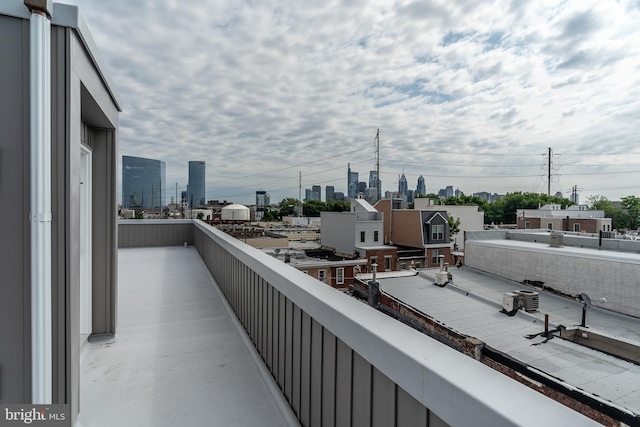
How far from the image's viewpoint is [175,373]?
2.36 meters

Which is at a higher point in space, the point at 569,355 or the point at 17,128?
the point at 17,128

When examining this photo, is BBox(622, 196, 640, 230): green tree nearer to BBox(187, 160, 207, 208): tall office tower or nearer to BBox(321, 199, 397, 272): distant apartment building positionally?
BBox(321, 199, 397, 272): distant apartment building

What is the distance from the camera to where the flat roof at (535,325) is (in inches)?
247

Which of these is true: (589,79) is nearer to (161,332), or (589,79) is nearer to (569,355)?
(569,355)

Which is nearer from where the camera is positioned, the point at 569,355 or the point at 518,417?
the point at 518,417

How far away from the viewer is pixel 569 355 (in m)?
7.32

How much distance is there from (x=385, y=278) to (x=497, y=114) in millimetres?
14370

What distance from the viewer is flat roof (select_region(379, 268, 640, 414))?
629 cm

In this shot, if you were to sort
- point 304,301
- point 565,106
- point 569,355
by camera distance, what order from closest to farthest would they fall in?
point 304,301
point 569,355
point 565,106

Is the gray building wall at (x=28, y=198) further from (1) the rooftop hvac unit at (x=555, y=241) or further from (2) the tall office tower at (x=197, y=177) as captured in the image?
(2) the tall office tower at (x=197, y=177)

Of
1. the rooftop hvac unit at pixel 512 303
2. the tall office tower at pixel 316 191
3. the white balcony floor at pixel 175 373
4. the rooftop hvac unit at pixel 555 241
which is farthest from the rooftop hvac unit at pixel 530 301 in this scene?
the tall office tower at pixel 316 191

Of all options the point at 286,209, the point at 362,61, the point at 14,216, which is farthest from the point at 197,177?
the point at 14,216

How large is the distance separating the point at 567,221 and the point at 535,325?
2914cm


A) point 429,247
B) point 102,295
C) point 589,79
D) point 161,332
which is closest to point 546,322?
point 161,332
